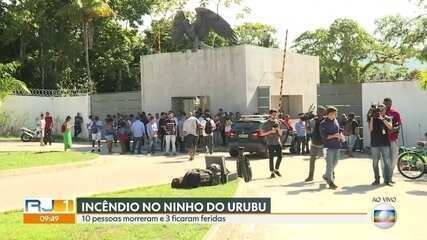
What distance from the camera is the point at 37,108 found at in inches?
1501

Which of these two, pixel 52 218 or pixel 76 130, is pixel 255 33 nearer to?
pixel 76 130

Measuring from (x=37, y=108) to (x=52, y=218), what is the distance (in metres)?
30.0

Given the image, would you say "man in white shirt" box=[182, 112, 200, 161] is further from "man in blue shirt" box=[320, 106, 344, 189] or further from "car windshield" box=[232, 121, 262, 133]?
"man in blue shirt" box=[320, 106, 344, 189]

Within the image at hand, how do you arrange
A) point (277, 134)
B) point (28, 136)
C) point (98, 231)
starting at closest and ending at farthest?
point (98, 231)
point (277, 134)
point (28, 136)

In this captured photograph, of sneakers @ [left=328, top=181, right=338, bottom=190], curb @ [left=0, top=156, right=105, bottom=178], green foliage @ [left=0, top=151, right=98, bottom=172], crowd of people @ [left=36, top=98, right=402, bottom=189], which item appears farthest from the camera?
green foliage @ [left=0, top=151, right=98, bottom=172]

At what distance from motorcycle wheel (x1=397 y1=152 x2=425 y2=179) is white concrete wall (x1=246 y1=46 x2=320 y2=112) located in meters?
13.3

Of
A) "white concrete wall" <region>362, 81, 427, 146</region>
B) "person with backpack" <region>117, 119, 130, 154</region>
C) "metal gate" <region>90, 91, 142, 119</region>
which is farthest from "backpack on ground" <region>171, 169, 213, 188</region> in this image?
"metal gate" <region>90, 91, 142, 119</region>

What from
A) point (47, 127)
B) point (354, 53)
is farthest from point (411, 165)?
point (354, 53)

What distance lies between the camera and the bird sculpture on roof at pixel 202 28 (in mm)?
30406

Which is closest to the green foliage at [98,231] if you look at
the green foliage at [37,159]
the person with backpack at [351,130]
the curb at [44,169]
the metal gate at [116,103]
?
the curb at [44,169]

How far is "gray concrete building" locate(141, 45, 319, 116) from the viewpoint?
28.5 metres

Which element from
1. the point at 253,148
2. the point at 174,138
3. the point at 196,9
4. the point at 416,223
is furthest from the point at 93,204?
the point at 196,9

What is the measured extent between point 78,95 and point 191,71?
990 cm

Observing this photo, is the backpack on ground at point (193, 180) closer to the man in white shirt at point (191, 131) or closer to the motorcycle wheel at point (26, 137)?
the man in white shirt at point (191, 131)
